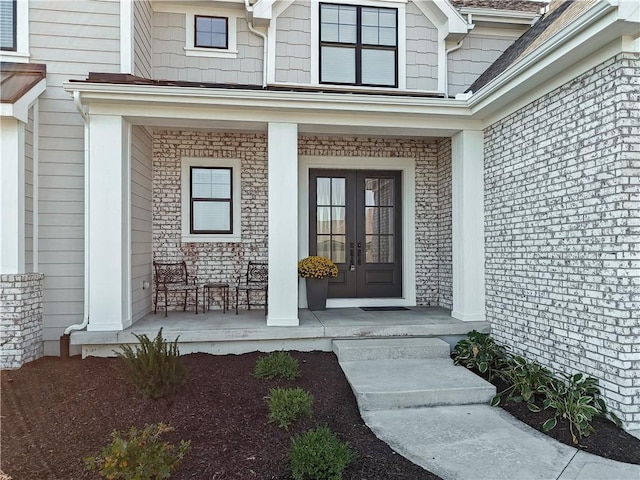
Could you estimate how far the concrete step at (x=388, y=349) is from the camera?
498cm

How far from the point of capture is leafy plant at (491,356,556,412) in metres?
4.02

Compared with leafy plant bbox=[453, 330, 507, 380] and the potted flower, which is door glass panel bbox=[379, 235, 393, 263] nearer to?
the potted flower

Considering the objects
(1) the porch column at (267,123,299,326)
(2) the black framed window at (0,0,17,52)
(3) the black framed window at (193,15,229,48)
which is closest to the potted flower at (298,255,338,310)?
(1) the porch column at (267,123,299,326)

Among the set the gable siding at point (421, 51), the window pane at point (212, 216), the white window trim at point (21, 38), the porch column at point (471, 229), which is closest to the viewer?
the white window trim at point (21, 38)

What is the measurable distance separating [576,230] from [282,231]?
318 cm

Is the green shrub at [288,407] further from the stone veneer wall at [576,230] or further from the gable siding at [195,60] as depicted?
the gable siding at [195,60]

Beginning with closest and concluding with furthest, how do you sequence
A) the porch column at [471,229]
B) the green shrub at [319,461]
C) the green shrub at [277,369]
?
the green shrub at [319,461]
the green shrub at [277,369]
the porch column at [471,229]

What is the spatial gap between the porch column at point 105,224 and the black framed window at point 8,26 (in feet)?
5.10

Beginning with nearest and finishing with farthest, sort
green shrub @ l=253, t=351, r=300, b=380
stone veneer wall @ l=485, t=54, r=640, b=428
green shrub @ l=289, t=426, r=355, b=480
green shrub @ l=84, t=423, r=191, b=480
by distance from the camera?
green shrub @ l=84, t=423, r=191, b=480
green shrub @ l=289, t=426, r=355, b=480
stone veneer wall @ l=485, t=54, r=640, b=428
green shrub @ l=253, t=351, r=300, b=380

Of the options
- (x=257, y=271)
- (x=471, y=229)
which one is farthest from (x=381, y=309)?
(x=257, y=271)

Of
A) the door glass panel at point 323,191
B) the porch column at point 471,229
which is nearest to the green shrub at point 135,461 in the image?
the porch column at point 471,229

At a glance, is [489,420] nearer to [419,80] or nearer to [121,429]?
[121,429]

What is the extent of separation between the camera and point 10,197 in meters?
4.84

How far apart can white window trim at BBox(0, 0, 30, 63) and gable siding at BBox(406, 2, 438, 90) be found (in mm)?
5365
